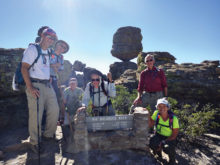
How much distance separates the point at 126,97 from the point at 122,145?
3.08 m

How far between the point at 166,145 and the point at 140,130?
2.34 feet

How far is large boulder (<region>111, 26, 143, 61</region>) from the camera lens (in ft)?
117

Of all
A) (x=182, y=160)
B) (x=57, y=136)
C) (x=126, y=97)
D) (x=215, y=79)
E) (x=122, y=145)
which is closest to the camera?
(x=122, y=145)

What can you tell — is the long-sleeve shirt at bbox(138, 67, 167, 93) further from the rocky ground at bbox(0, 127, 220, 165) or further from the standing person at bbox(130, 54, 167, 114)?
the rocky ground at bbox(0, 127, 220, 165)

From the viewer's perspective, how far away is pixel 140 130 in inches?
145

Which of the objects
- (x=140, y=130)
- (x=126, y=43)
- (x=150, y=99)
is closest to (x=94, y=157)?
(x=140, y=130)

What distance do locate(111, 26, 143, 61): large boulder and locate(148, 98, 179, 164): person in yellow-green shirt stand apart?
1290 inches

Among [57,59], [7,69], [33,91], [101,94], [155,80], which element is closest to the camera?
[33,91]

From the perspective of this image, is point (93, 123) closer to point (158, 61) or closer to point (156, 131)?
point (156, 131)

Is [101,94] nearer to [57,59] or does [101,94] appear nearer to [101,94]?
[101,94]

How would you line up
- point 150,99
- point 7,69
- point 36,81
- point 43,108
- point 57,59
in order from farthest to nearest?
point 7,69, point 150,99, point 57,59, point 43,108, point 36,81

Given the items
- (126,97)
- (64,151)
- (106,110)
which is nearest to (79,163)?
(64,151)

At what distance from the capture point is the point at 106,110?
4.25 m

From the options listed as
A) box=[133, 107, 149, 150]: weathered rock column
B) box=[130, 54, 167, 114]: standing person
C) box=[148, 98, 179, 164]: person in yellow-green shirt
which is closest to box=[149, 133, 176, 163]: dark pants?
box=[148, 98, 179, 164]: person in yellow-green shirt
